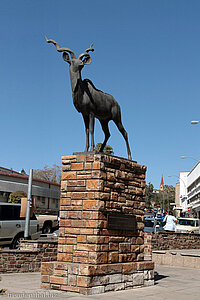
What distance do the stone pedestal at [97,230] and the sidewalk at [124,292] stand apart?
0.91 feet

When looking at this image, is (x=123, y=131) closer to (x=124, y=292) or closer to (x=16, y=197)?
(x=124, y=292)

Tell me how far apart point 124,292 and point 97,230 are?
4.86 feet

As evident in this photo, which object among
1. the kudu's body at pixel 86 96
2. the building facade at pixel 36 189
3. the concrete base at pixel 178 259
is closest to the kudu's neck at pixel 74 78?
the kudu's body at pixel 86 96

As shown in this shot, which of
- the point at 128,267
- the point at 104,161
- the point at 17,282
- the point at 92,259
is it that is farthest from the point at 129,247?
the point at 17,282

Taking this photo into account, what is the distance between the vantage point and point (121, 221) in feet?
28.6

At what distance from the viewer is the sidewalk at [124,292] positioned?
752 cm

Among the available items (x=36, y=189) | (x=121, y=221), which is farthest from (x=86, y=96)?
(x=36, y=189)

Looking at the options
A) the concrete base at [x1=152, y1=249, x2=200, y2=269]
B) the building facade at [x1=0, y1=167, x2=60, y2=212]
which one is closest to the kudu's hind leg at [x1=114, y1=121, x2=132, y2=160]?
the concrete base at [x1=152, y1=249, x2=200, y2=269]

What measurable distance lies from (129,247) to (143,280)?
0.92 meters

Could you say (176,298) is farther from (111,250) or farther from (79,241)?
(79,241)

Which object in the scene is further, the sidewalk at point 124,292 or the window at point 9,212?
the window at point 9,212

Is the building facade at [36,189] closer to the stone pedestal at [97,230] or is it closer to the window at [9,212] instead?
the window at [9,212]

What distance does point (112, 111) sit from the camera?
32.0 feet

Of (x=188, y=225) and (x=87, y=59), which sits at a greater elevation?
(x=87, y=59)
